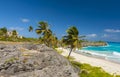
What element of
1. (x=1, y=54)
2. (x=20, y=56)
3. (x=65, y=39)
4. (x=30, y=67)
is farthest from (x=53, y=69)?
(x=65, y=39)

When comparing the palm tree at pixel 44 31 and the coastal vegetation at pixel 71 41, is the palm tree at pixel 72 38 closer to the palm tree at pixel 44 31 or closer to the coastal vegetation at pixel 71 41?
the coastal vegetation at pixel 71 41

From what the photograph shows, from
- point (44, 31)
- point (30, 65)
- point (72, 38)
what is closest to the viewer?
point (30, 65)

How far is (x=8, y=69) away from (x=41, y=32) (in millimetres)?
61498

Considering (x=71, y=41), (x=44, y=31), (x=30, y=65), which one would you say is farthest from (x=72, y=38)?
(x=30, y=65)

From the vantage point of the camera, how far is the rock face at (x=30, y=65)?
866cm

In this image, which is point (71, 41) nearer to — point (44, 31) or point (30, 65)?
point (44, 31)

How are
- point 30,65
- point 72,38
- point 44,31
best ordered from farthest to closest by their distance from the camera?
point 44,31, point 72,38, point 30,65

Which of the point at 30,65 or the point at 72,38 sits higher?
the point at 72,38

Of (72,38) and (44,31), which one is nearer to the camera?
(72,38)

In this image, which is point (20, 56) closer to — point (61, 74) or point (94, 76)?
point (61, 74)

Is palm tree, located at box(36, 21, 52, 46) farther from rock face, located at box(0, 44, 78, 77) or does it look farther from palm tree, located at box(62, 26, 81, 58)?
rock face, located at box(0, 44, 78, 77)

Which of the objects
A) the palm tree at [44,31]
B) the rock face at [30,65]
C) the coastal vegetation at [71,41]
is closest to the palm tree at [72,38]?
the coastal vegetation at [71,41]

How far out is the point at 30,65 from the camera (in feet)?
30.6

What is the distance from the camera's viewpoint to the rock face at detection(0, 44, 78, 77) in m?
8.66
